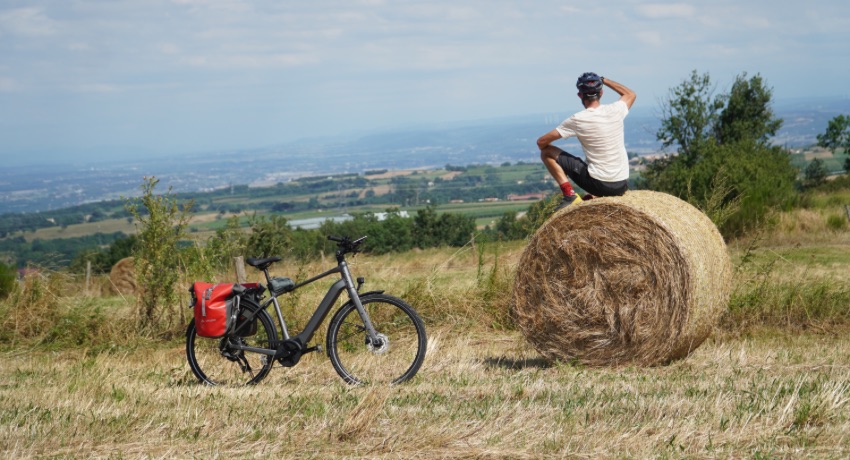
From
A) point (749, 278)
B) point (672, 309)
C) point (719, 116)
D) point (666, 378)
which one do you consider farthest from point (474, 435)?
point (719, 116)

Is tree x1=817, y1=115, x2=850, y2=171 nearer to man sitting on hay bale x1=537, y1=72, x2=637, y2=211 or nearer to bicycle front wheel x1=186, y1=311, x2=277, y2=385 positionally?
man sitting on hay bale x1=537, y1=72, x2=637, y2=211

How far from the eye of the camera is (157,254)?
1205 cm

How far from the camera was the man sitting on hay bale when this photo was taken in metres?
8.41

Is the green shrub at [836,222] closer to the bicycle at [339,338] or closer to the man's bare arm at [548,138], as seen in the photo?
the man's bare arm at [548,138]

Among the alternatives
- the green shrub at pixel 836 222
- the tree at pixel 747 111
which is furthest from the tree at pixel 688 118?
the green shrub at pixel 836 222

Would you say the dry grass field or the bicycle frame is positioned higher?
the bicycle frame

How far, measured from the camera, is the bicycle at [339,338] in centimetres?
756

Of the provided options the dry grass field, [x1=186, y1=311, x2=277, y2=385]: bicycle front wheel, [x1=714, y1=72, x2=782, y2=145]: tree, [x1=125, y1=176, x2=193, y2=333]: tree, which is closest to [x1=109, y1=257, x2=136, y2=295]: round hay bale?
[x1=125, y1=176, x2=193, y2=333]: tree

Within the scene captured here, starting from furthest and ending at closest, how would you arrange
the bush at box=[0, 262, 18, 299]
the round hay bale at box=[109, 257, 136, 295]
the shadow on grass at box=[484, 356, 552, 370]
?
the round hay bale at box=[109, 257, 136, 295] → the bush at box=[0, 262, 18, 299] → the shadow on grass at box=[484, 356, 552, 370]

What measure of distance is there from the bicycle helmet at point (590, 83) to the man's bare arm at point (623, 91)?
0.57ft

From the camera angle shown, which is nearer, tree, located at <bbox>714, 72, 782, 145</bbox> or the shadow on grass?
the shadow on grass

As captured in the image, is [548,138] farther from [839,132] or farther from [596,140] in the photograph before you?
[839,132]

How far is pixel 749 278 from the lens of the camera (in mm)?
11117

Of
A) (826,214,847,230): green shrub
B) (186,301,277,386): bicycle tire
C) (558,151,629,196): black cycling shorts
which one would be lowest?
Result: (826,214,847,230): green shrub
